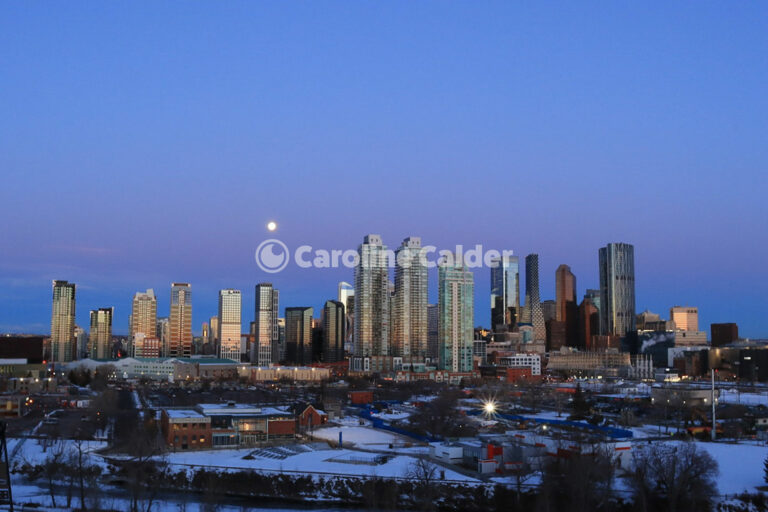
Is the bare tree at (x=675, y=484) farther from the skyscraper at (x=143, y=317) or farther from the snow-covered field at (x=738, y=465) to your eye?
the skyscraper at (x=143, y=317)

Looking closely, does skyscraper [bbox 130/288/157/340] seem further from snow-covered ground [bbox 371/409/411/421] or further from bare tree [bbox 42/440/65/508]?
bare tree [bbox 42/440/65/508]

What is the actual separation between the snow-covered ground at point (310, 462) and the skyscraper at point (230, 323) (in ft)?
287

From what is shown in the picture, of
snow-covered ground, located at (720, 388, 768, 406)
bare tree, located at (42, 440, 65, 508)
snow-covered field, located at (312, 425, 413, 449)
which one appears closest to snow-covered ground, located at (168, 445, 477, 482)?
snow-covered field, located at (312, 425, 413, 449)

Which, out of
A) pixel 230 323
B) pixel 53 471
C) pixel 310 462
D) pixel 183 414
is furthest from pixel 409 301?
pixel 53 471

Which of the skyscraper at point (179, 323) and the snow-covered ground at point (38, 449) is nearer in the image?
the snow-covered ground at point (38, 449)

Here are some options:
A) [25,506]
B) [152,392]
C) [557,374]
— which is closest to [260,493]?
[25,506]

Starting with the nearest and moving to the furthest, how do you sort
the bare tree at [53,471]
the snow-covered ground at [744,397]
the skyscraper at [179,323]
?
the bare tree at [53,471], the snow-covered ground at [744,397], the skyscraper at [179,323]

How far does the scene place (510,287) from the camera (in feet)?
451

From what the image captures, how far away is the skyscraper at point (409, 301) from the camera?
80.8 meters

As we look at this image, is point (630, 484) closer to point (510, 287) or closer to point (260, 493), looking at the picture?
point (260, 493)

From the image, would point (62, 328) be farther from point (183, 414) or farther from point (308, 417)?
point (183, 414)

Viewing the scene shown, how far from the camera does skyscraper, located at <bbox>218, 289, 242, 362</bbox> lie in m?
108

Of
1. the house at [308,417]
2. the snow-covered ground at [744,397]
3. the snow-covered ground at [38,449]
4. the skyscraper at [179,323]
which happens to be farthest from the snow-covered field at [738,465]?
the skyscraper at [179,323]

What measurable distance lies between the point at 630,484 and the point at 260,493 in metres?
8.28
